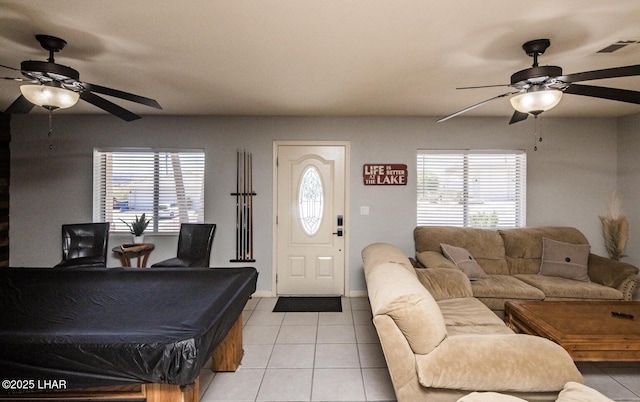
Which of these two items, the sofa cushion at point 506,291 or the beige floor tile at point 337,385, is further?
the sofa cushion at point 506,291

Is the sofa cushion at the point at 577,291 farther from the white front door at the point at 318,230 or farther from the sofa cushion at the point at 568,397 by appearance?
the white front door at the point at 318,230

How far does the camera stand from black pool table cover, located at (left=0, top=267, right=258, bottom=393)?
1472 mm

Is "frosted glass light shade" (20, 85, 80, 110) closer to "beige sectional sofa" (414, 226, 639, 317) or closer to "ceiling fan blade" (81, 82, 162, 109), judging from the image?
"ceiling fan blade" (81, 82, 162, 109)

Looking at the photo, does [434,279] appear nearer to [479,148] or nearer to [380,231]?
[380,231]

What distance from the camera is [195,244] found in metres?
4.11

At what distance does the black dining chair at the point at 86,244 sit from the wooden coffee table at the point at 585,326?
4236 millimetres

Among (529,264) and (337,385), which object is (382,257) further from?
(529,264)

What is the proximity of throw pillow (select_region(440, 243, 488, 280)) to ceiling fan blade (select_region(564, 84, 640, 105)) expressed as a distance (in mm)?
1933

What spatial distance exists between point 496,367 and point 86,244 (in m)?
4.20

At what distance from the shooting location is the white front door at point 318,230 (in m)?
4.59

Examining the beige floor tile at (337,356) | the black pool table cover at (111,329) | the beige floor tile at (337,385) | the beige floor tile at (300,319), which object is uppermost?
the black pool table cover at (111,329)

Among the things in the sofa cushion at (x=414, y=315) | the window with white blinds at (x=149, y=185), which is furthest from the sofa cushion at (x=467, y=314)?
the window with white blinds at (x=149, y=185)

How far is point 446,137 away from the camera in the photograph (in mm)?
4570

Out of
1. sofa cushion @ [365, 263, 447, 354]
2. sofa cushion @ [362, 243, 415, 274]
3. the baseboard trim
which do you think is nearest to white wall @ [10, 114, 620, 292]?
the baseboard trim
